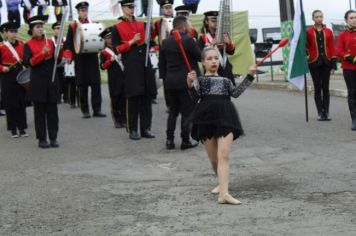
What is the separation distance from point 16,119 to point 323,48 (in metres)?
5.27

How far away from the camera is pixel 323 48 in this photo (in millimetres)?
12969

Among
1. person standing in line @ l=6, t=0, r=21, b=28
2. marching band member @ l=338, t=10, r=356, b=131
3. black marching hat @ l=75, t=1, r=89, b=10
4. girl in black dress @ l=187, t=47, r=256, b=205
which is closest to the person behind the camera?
girl in black dress @ l=187, t=47, r=256, b=205

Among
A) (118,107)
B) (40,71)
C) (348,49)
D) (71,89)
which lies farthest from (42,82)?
(71,89)

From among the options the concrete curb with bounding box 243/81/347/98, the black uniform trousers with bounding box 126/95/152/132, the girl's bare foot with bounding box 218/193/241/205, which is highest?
the black uniform trousers with bounding box 126/95/152/132

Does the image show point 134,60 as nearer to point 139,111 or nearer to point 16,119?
point 139,111

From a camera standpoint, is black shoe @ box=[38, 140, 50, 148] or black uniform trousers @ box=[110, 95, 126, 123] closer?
black shoe @ box=[38, 140, 50, 148]

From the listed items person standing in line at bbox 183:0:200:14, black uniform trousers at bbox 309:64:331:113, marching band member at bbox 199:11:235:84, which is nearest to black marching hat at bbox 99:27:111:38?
marching band member at bbox 199:11:235:84

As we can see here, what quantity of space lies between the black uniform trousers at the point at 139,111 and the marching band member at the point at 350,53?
3.09 m

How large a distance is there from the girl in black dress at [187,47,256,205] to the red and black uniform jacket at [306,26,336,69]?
19.4 feet

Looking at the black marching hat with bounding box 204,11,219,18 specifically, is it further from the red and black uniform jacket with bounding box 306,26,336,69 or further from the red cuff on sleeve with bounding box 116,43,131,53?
the red and black uniform jacket with bounding box 306,26,336,69

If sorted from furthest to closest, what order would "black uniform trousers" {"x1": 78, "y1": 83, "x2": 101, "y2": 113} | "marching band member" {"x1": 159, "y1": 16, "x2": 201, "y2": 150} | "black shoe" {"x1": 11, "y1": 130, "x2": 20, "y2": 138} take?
"black uniform trousers" {"x1": 78, "y1": 83, "x2": 101, "y2": 113} < "black shoe" {"x1": 11, "y1": 130, "x2": 20, "y2": 138} < "marching band member" {"x1": 159, "y1": 16, "x2": 201, "y2": 150}

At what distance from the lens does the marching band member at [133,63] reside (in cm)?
1145

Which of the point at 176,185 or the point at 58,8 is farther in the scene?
the point at 58,8

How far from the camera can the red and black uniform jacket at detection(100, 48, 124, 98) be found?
43.5 feet
